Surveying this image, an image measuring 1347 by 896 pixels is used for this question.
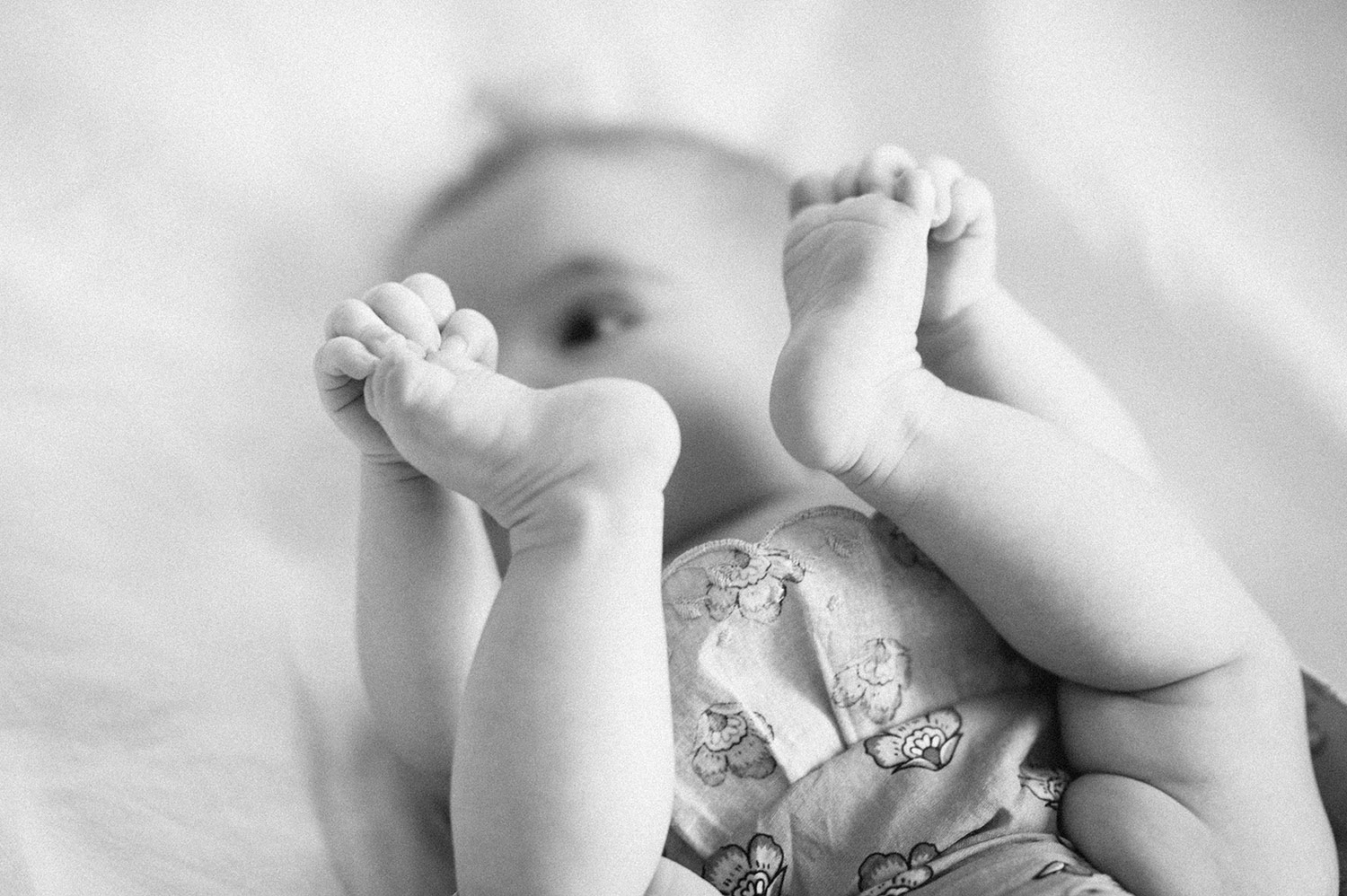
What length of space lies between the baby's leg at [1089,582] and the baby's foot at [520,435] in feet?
0.33

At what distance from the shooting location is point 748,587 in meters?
0.85

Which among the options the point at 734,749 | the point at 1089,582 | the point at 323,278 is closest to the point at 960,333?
the point at 1089,582

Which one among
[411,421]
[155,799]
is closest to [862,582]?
[411,421]

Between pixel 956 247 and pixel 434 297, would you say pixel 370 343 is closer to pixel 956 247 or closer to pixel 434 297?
pixel 434 297

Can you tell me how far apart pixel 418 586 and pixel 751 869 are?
0.25 m

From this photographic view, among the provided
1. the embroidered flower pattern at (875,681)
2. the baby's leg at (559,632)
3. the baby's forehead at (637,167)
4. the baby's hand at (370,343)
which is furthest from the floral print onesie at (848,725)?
the baby's forehead at (637,167)

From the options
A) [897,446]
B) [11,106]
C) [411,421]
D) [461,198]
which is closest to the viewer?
[411,421]

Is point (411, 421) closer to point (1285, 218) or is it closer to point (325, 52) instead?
point (325, 52)

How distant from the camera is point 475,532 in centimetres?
87

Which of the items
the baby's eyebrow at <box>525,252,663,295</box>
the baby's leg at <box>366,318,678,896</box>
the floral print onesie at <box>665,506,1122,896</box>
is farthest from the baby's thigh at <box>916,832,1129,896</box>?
the baby's eyebrow at <box>525,252,663,295</box>

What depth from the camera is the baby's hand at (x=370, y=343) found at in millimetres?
742

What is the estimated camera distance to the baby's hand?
0.74 m

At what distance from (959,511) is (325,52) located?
71 cm

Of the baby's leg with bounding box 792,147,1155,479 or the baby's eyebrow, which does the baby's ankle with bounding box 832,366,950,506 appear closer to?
the baby's leg with bounding box 792,147,1155,479
